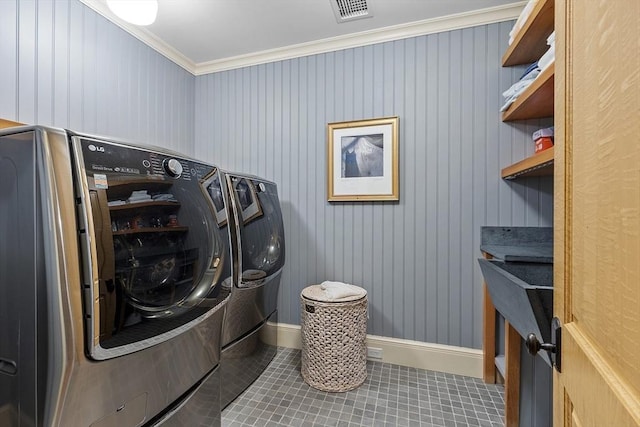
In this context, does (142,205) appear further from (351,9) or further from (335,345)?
(351,9)

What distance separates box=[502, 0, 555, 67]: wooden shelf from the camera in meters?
1.42

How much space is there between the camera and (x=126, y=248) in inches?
34.0

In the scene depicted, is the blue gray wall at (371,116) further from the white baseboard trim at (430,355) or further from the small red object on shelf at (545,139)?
the small red object on shelf at (545,139)

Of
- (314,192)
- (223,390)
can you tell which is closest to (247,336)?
(223,390)

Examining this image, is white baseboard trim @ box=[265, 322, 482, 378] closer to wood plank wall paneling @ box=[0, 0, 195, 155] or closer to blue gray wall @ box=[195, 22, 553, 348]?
blue gray wall @ box=[195, 22, 553, 348]

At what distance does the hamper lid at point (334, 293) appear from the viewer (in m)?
1.88

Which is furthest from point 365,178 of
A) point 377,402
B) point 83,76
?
point 83,76

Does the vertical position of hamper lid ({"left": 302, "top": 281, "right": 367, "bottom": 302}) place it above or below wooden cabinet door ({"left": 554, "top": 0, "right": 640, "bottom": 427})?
below

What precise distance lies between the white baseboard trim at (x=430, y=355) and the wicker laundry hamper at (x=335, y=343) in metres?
0.36

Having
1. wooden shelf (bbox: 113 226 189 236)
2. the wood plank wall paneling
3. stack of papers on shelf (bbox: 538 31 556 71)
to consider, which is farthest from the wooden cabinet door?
the wood plank wall paneling

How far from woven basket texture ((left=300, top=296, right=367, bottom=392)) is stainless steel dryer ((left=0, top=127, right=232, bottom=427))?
0.98 metres

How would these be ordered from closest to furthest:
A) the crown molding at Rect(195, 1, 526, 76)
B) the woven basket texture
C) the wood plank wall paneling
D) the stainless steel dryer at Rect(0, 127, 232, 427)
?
1. the stainless steel dryer at Rect(0, 127, 232, 427)
2. the wood plank wall paneling
3. the woven basket texture
4. the crown molding at Rect(195, 1, 526, 76)

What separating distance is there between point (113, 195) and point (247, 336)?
1.28 metres

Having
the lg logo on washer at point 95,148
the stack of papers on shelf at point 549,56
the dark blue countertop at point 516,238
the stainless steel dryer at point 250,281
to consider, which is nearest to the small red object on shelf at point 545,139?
the stack of papers on shelf at point 549,56
